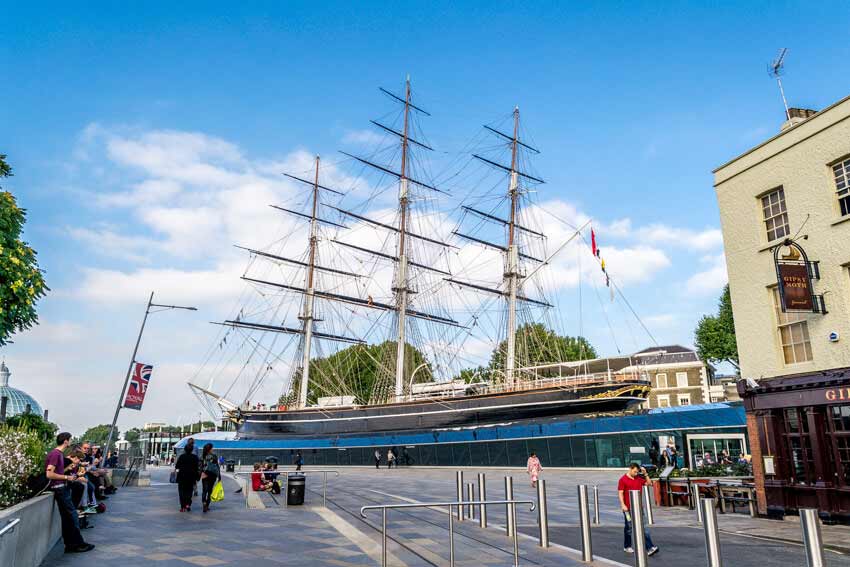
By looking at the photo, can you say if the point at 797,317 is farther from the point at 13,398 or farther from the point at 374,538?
the point at 13,398

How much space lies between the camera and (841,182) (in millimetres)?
14750

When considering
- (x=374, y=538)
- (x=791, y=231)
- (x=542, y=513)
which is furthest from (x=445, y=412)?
(x=542, y=513)

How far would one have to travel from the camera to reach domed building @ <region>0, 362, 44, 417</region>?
107125mm

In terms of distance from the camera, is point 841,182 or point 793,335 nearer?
point 841,182

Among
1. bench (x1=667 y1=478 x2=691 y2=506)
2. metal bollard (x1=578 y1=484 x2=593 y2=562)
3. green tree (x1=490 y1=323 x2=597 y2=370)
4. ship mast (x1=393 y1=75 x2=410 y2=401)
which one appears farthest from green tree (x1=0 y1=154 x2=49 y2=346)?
green tree (x1=490 y1=323 x2=597 y2=370)

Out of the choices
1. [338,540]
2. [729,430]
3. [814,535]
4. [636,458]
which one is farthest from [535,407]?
[814,535]

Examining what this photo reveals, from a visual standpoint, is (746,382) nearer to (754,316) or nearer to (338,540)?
(754,316)

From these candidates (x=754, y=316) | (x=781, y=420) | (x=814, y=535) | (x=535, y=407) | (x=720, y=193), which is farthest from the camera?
(x=535, y=407)

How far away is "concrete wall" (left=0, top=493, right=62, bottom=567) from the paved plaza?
37 centimetres

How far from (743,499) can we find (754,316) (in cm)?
494

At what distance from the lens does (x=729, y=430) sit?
29438mm

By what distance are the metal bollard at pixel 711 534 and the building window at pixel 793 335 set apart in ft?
33.9

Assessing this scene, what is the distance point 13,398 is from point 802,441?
5426 inches

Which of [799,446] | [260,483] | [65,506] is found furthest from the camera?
[260,483]
